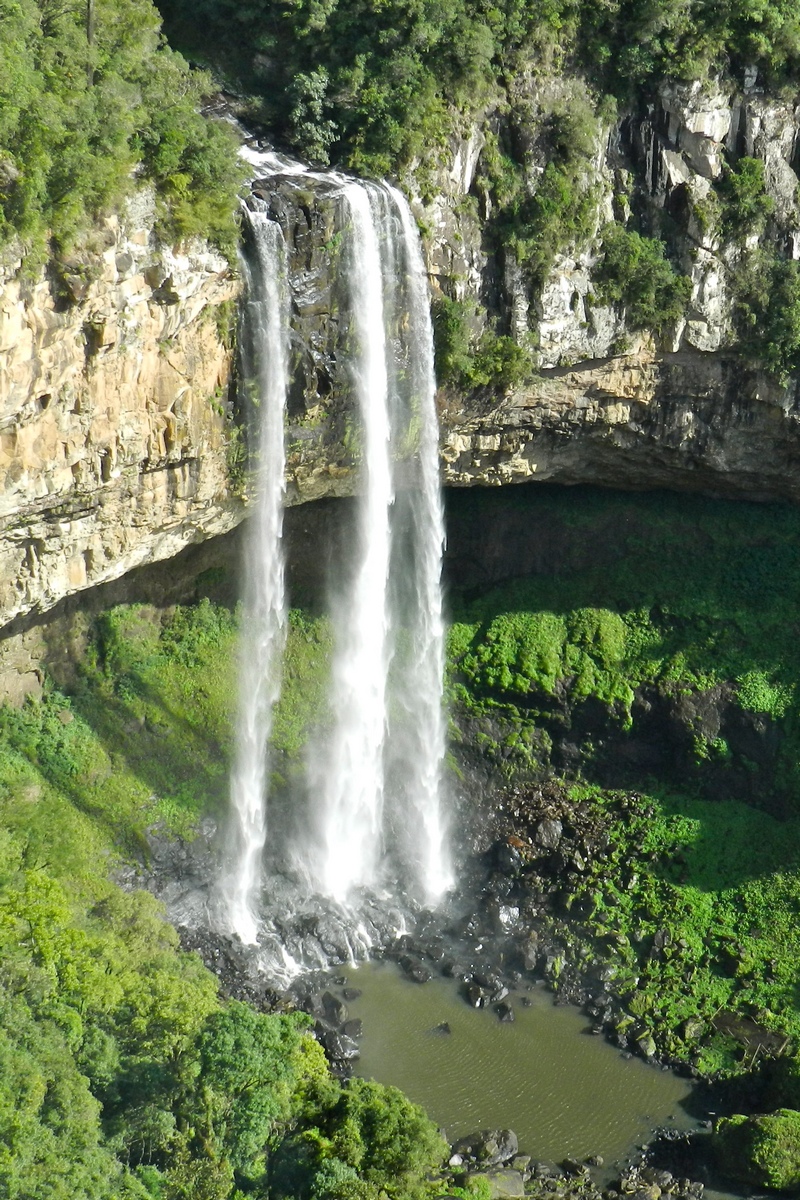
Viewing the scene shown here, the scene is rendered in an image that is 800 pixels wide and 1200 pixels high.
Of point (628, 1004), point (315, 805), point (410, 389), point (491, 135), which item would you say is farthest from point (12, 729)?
point (491, 135)

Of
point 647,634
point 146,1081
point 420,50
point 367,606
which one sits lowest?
point 146,1081

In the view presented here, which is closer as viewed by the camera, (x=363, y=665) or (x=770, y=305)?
(x=770, y=305)

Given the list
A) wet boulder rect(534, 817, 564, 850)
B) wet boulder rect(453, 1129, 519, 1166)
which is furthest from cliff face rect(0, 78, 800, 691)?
wet boulder rect(453, 1129, 519, 1166)

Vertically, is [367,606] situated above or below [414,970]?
above

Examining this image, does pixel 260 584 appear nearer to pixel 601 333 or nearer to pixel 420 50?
pixel 601 333

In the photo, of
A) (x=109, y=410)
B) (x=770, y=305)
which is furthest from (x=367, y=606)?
→ (x=770, y=305)

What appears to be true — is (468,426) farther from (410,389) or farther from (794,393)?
(794,393)

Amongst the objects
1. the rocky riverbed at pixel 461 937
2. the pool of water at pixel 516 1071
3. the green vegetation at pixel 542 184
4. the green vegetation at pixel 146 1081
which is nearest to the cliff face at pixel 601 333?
the green vegetation at pixel 542 184
